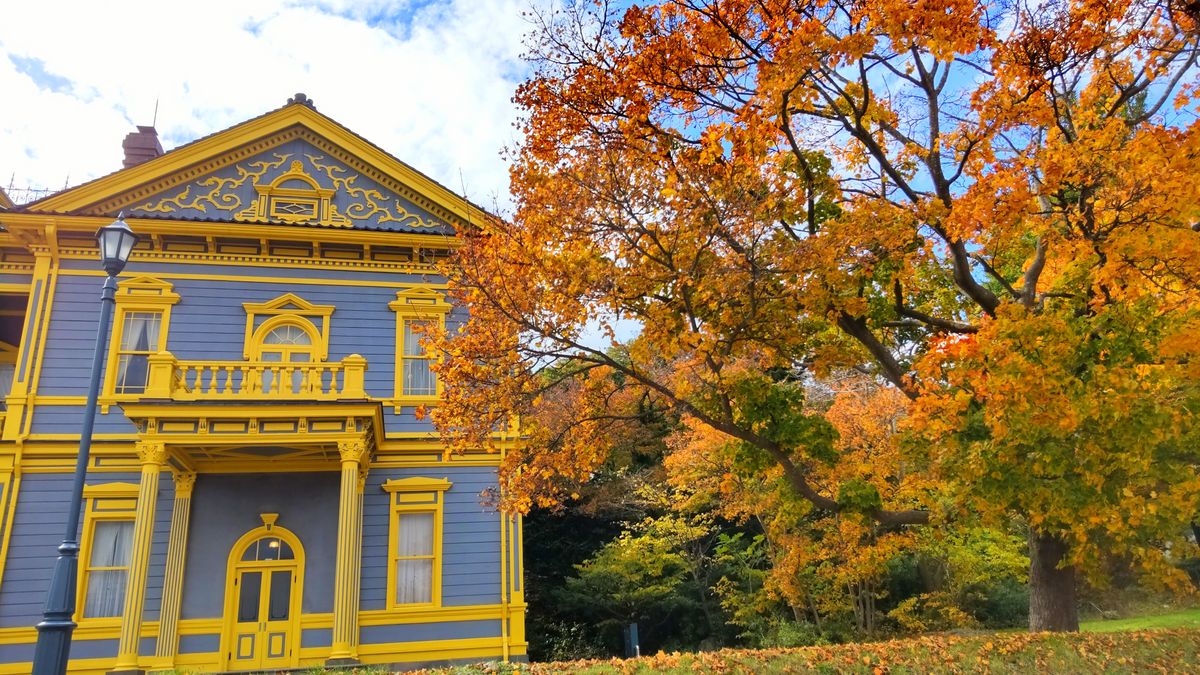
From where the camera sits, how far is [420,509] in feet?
54.0

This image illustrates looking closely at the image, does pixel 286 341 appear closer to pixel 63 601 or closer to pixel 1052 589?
pixel 63 601

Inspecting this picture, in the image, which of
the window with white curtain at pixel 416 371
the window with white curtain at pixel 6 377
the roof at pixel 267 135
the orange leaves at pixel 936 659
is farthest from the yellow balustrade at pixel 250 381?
the orange leaves at pixel 936 659

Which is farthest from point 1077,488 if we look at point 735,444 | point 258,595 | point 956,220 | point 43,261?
point 43,261

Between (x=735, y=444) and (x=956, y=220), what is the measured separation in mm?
4442

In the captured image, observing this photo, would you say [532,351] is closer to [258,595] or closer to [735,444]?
[735,444]

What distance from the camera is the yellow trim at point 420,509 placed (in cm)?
1593

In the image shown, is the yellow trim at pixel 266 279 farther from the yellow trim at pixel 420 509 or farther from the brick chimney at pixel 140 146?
the yellow trim at pixel 420 509

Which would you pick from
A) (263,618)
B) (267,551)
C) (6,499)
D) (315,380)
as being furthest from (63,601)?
(6,499)

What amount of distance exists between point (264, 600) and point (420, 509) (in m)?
3.25

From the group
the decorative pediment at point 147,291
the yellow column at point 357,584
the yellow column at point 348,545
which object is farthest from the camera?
the decorative pediment at point 147,291

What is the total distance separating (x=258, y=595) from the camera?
599 inches

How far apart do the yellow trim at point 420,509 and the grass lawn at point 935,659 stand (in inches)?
273

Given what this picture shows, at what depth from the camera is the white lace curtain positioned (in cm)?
1588

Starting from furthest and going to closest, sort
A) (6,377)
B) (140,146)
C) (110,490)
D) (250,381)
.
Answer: (140,146)
(6,377)
(110,490)
(250,381)
